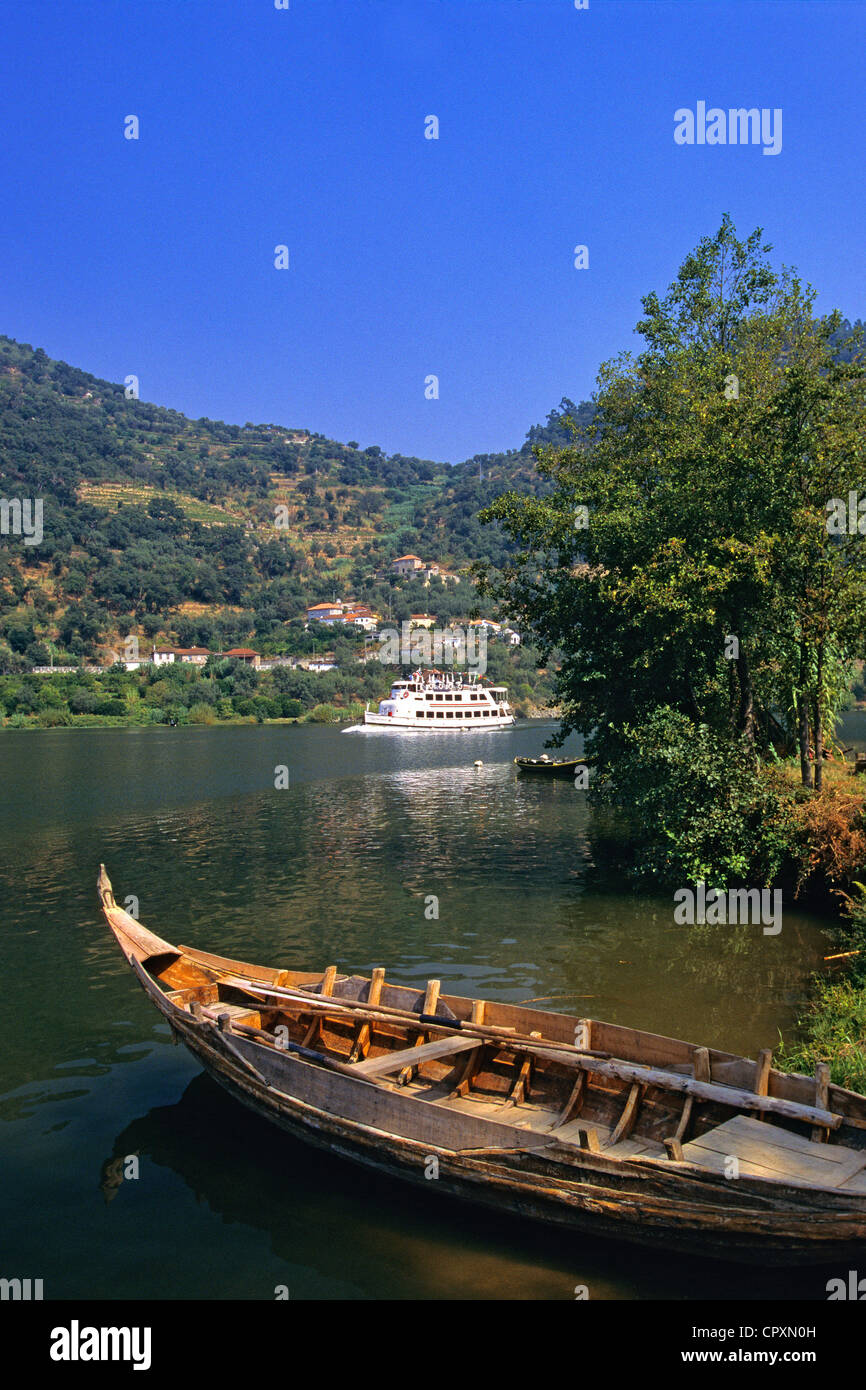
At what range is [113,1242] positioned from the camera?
30.5 feet

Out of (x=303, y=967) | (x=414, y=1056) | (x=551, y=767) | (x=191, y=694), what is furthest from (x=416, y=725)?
(x=414, y=1056)

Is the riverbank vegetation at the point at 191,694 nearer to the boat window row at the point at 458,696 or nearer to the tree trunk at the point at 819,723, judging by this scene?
the boat window row at the point at 458,696

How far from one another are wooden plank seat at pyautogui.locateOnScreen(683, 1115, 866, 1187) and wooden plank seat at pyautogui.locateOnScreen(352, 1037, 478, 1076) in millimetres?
3049

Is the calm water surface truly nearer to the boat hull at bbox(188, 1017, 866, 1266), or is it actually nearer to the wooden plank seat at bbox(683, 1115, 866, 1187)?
the boat hull at bbox(188, 1017, 866, 1266)

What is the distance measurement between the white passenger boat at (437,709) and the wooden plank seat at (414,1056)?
91.1 meters

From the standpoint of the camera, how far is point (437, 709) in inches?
4141

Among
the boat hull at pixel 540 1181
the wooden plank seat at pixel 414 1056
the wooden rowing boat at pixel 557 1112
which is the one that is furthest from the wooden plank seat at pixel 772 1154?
the wooden plank seat at pixel 414 1056

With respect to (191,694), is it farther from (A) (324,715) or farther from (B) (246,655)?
(B) (246,655)

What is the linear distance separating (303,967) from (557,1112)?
925cm

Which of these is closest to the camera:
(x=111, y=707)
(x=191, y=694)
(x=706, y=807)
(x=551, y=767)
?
(x=706, y=807)

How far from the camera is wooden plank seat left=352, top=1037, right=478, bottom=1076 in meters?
10.4

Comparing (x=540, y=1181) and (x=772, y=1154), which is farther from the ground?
(x=772, y=1154)
